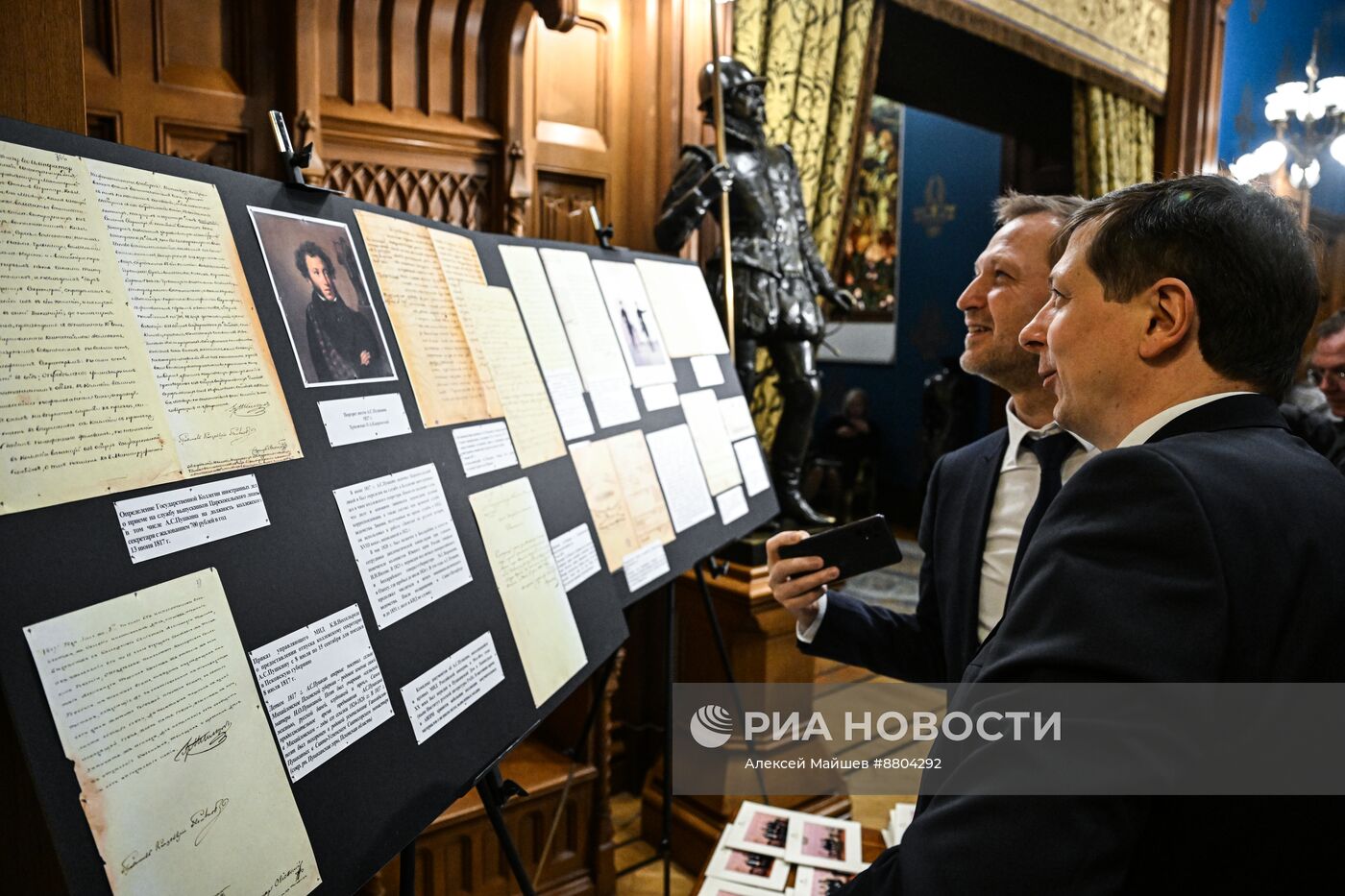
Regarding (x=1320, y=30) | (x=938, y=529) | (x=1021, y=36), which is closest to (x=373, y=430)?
(x=938, y=529)

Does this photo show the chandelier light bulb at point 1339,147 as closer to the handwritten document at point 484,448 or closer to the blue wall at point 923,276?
the blue wall at point 923,276

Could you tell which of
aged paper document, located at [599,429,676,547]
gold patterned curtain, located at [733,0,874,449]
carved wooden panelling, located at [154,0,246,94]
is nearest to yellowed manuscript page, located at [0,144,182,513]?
aged paper document, located at [599,429,676,547]

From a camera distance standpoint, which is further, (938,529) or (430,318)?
(938,529)

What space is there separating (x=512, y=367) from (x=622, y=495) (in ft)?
1.22

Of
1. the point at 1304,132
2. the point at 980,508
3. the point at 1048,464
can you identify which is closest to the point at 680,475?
the point at 980,508

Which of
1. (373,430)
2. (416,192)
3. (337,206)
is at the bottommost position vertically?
(373,430)

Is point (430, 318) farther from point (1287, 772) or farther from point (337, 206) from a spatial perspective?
point (1287, 772)

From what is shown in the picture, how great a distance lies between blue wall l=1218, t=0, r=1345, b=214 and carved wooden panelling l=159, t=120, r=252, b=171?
6.50 metres

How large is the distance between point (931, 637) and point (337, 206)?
124 cm

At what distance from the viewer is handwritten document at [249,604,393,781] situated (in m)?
0.81

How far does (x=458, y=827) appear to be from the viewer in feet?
6.77

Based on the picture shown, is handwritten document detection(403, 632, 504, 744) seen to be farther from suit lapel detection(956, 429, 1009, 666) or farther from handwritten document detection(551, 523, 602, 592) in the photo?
suit lapel detection(956, 429, 1009, 666)

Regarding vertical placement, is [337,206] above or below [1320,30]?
below

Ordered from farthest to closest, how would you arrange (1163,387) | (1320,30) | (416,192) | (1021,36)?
1. (1320,30)
2. (1021,36)
3. (416,192)
4. (1163,387)
